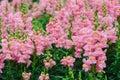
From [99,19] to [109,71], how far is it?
0.85 m

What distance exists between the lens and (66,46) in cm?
593

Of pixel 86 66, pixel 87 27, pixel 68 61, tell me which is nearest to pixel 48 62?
pixel 68 61

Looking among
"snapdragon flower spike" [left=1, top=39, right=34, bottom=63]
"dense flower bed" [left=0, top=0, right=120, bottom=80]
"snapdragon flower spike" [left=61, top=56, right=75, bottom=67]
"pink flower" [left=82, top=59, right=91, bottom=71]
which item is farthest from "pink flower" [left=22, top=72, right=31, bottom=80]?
"pink flower" [left=82, top=59, right=91, bottom=71]

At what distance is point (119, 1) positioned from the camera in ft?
22.7

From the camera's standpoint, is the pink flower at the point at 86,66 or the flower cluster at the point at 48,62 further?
the flower cluster at the point at 48,62

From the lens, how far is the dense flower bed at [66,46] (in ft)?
17.8

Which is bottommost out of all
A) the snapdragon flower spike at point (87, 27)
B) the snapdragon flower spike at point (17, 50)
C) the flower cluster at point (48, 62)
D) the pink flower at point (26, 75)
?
the pink flower at point (26, 75)

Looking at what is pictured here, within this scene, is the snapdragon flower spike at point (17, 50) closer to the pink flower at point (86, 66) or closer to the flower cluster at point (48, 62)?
the flower cluster at point (48, 62)

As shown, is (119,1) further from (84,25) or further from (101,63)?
(101,63)

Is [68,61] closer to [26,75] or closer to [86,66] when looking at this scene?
[86,66]

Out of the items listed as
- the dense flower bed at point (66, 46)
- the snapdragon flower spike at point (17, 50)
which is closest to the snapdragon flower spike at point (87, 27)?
the dense flower bed at point (66, 46)

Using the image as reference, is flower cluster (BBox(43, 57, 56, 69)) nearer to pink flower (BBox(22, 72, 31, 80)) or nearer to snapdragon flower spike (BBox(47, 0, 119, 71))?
snapdragon flower spike (BBox(47, 0, 119, 71))

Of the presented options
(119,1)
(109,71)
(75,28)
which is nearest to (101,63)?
(109,71)

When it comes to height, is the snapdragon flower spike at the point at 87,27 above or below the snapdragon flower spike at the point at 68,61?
above
